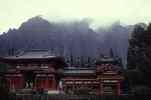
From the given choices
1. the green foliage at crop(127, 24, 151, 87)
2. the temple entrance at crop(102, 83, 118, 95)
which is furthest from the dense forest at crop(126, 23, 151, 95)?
the temple entrance at crop(102, 83, 118, 95)

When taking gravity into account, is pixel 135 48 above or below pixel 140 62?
above

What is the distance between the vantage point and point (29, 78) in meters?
53.1

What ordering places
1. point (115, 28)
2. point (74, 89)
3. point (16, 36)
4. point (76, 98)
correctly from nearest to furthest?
point (76, 98)
point (74, 89)
point (16, 36)
point (115, 28)

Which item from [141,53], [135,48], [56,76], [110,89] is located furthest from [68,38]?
[110,89]

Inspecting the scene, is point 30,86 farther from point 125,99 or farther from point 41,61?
point 125,99

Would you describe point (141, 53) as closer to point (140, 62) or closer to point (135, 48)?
point (135, 48)

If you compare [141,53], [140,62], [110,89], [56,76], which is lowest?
[110,89]

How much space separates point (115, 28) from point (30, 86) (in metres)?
109

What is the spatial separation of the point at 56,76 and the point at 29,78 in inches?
163

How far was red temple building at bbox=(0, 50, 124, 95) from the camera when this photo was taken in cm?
5184

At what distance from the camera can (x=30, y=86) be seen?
52.8m

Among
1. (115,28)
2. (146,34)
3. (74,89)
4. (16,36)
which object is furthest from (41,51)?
(115,28)

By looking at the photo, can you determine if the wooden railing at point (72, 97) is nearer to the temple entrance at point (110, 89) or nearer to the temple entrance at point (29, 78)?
the temple entrance at point (110, 89)

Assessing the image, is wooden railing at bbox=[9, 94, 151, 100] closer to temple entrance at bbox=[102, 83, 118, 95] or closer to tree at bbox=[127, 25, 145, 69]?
temple entrance at bbox=[102, 83, 118, 95]
